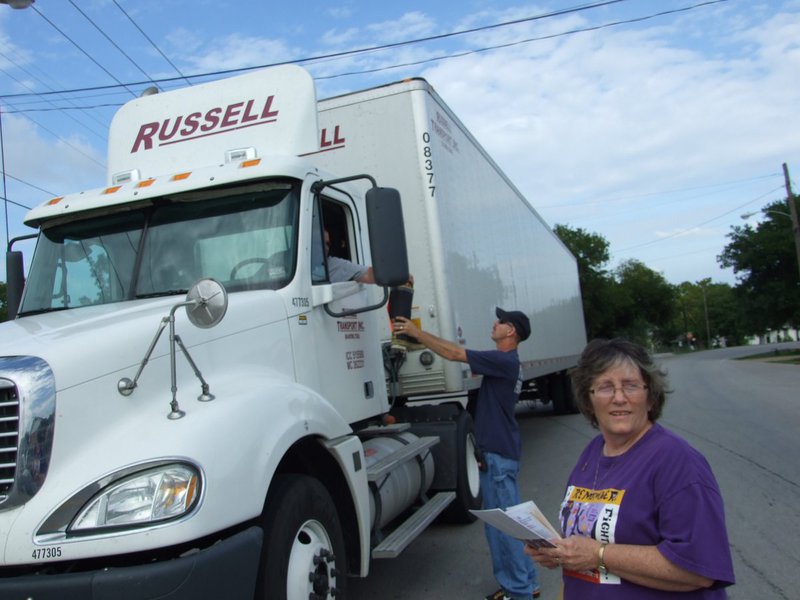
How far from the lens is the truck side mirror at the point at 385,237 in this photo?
3.96 m

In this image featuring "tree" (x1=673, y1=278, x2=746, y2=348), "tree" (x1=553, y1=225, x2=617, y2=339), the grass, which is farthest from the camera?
"tree" (x1=673, y1=278, x2=746, y2=348)

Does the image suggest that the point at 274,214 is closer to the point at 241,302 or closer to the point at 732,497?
the point at 241,302

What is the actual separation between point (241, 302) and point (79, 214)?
1468 mm

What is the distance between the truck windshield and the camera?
4023 mm

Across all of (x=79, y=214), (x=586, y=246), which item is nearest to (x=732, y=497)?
(x=79, y=214)

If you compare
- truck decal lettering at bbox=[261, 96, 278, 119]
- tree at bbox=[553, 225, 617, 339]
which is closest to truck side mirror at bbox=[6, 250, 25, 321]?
truck decal lettering at bbox=[261, 96, 278, 119]

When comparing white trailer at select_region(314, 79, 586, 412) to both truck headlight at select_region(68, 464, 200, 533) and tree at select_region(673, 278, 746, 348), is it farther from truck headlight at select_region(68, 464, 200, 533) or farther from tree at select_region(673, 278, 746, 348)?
tree at select_region(673, 278, 746, 348)

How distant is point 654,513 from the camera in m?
2.07

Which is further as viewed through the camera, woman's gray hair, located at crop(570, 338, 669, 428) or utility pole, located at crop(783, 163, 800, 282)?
utility pole, located at crop(783, 163, 800, 282)

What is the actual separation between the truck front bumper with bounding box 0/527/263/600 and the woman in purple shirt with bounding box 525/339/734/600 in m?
1.15

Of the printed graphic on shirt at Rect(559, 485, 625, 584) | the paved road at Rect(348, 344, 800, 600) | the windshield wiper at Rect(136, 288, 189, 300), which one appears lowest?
the paved road at Rect(348, 344, 800, 600)

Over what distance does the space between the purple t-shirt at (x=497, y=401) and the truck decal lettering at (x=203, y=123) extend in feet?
7.10

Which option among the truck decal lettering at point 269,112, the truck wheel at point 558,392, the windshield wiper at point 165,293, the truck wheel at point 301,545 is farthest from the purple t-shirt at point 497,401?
the truck wheel at point 558,392

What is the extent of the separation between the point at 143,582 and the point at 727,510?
18.9 ft
